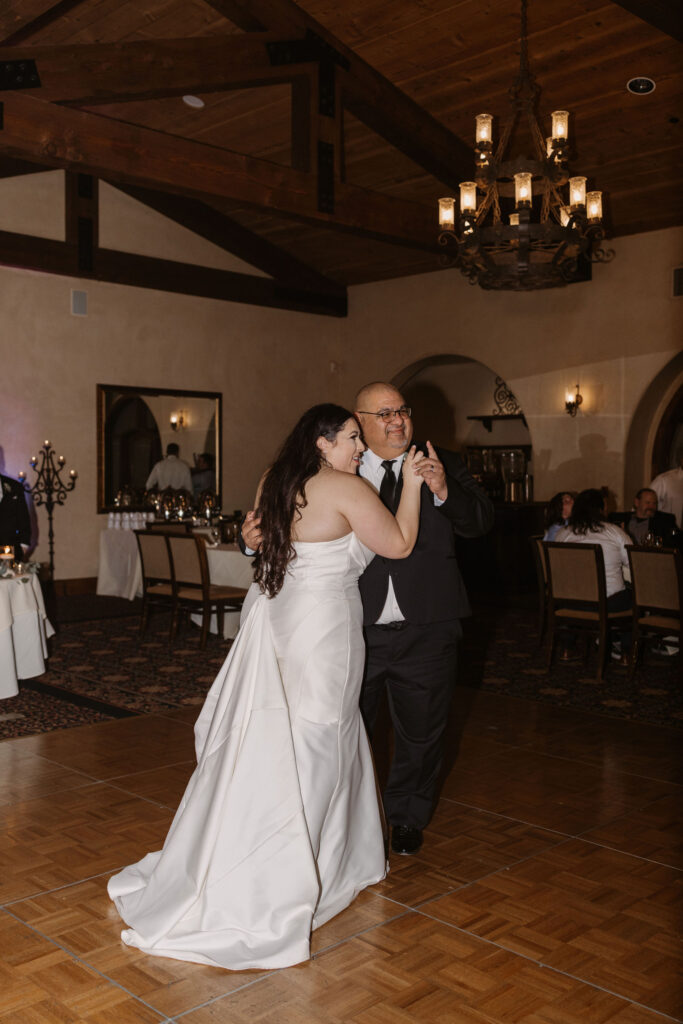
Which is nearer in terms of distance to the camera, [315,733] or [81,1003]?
[81,1003]

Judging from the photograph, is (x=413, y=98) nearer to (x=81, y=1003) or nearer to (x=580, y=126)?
(x=580, y=126)

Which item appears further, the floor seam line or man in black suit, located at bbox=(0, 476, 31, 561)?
man in black suit, located at bbox=(0, 476, 31, 561)

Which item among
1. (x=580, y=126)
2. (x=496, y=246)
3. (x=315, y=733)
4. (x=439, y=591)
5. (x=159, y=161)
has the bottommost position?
(x=315, y=733)

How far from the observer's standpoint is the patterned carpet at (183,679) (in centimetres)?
512

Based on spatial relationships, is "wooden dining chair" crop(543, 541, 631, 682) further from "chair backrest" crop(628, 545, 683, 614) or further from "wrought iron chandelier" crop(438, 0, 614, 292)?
"wrought iron chandelier" crop(438, 0, 614, 292)

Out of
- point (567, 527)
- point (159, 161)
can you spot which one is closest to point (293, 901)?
point (567, 527)

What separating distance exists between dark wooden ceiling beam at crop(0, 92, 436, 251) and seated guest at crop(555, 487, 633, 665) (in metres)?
3.35

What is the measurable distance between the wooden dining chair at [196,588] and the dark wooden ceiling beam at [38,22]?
435cm

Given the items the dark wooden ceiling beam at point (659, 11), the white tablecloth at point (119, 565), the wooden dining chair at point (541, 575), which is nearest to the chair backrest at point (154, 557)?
the white tablecloth at point (119, 565)

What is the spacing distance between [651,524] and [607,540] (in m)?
0.90

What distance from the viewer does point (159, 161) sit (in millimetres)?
6809

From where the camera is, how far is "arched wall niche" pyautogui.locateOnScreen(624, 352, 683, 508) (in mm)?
9633

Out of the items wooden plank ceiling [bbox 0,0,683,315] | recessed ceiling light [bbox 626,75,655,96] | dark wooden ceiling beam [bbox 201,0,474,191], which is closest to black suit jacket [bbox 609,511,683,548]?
wooden plank ceiling [bbox 0,0,683,315]

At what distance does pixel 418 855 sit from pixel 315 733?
0.81 metres
